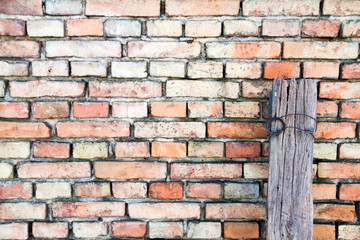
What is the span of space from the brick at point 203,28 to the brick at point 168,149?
0.58 meters

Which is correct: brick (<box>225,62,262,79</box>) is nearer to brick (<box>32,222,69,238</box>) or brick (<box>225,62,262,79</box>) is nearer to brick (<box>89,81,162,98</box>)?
brick (<box>89,81,162,98</box>)

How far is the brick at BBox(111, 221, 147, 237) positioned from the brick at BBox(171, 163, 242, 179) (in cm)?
36

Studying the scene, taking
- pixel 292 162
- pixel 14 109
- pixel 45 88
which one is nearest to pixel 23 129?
pixel 14 109

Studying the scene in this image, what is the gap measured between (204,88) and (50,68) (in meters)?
0.81

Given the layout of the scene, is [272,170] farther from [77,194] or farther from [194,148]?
[77,194]

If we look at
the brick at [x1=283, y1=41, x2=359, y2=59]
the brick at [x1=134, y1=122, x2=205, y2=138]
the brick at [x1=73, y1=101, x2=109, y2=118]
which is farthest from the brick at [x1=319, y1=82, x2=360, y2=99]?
the brick at [x1=73, y1=101, x2=109, y2=118]

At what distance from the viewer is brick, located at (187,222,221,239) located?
141 cm

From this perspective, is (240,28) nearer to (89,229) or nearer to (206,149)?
(206,149)

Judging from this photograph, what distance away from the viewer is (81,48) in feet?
4.51

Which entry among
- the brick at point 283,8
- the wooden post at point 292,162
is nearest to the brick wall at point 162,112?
the brick at point 283,8

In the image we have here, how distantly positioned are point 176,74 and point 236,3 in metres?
0.47

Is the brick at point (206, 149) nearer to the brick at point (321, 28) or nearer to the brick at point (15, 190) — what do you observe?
the brick at point (321, 28)

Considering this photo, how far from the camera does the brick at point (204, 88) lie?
4.53 ft

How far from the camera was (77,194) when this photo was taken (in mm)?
1407
